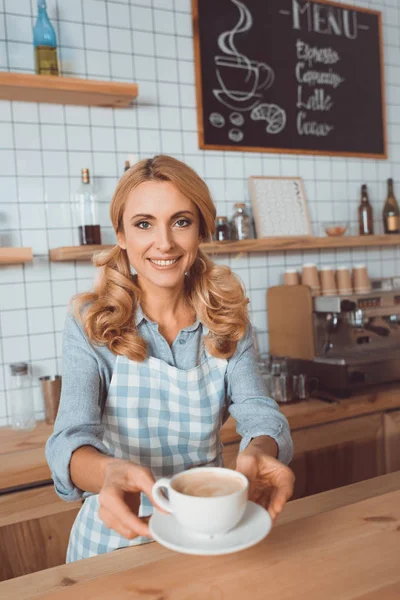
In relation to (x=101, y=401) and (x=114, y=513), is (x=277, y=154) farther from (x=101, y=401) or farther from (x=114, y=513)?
(x=114, y=513)

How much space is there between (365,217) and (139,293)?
181 cm

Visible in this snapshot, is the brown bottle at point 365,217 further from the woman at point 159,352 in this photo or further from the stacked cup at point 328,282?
the woman at point 159,352

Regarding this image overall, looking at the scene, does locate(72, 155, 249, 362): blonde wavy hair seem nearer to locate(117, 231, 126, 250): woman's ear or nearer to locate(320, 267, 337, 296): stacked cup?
locate(117, 231, 126, 250): woman's ear

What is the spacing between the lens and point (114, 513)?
0.80 m

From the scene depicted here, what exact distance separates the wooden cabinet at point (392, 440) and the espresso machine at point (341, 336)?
146 mm

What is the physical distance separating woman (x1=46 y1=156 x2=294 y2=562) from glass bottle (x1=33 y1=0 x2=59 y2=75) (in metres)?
1.07

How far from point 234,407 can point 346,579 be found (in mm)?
541

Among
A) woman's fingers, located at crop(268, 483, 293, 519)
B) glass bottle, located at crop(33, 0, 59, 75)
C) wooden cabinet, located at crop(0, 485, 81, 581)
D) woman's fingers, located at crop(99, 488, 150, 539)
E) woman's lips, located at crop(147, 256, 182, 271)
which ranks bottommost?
wooden cabinet, located at crop(0, 485, 81, 581)

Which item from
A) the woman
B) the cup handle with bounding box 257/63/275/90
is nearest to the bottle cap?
the woman

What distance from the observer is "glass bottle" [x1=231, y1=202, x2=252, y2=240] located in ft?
8.26

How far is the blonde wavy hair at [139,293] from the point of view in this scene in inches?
49.5

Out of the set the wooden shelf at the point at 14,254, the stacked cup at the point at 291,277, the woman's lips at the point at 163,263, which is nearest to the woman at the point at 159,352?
the woman's lips at the point at 163,263

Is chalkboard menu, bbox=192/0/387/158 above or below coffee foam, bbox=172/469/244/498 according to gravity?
above

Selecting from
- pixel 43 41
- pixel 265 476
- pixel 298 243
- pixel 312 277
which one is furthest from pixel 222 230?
pixel 265 476
